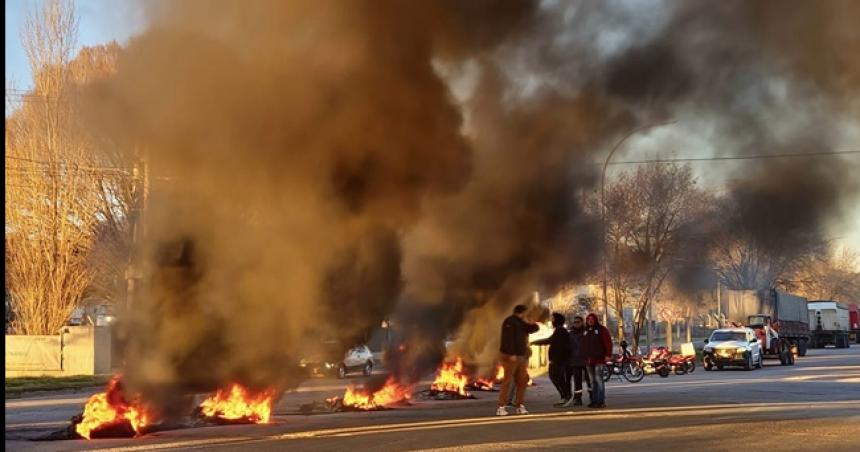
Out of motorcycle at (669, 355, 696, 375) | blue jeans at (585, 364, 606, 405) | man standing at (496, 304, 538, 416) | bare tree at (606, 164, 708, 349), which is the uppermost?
bare tree at (606, 164, 708, 349)

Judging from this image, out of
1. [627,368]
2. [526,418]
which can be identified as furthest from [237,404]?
[627,368]

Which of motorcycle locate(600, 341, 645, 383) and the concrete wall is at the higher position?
the concrete wall

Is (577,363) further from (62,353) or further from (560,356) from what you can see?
(62,353)

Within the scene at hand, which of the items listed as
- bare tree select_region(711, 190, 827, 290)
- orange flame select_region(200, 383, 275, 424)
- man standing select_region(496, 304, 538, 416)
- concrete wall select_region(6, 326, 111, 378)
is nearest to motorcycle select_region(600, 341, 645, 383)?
bare tree select_region(711, 190, 827, 290)

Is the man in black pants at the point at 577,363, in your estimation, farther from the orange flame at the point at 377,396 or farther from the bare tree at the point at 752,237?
the bare tree at the point at 752,237

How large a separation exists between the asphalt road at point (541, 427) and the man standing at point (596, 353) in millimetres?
339

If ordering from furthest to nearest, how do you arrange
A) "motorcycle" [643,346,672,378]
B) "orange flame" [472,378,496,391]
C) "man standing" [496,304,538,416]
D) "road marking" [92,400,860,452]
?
"motorcycle" [643,346,672,378]
"orange flame" [472,378,496,391]
"man standing" [496,304,538,416]
"road marking" [92,400,860,452]

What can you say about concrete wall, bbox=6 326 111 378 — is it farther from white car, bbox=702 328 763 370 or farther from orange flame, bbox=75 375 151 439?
white car, bbox=702 328 763 370

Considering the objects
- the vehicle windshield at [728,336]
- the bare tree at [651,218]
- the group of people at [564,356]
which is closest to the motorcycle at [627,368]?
the bare tree at [651,218]

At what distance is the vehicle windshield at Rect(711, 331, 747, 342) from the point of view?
104 feet

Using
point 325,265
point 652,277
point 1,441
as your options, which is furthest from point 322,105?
point 652,277

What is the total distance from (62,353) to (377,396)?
16440 mm

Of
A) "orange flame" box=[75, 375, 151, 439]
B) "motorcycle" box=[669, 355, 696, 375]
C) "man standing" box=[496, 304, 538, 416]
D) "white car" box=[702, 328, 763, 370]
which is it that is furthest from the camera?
"white car" box=[702, 328, 763, 370]

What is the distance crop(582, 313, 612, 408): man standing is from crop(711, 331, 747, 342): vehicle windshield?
18.5 m
